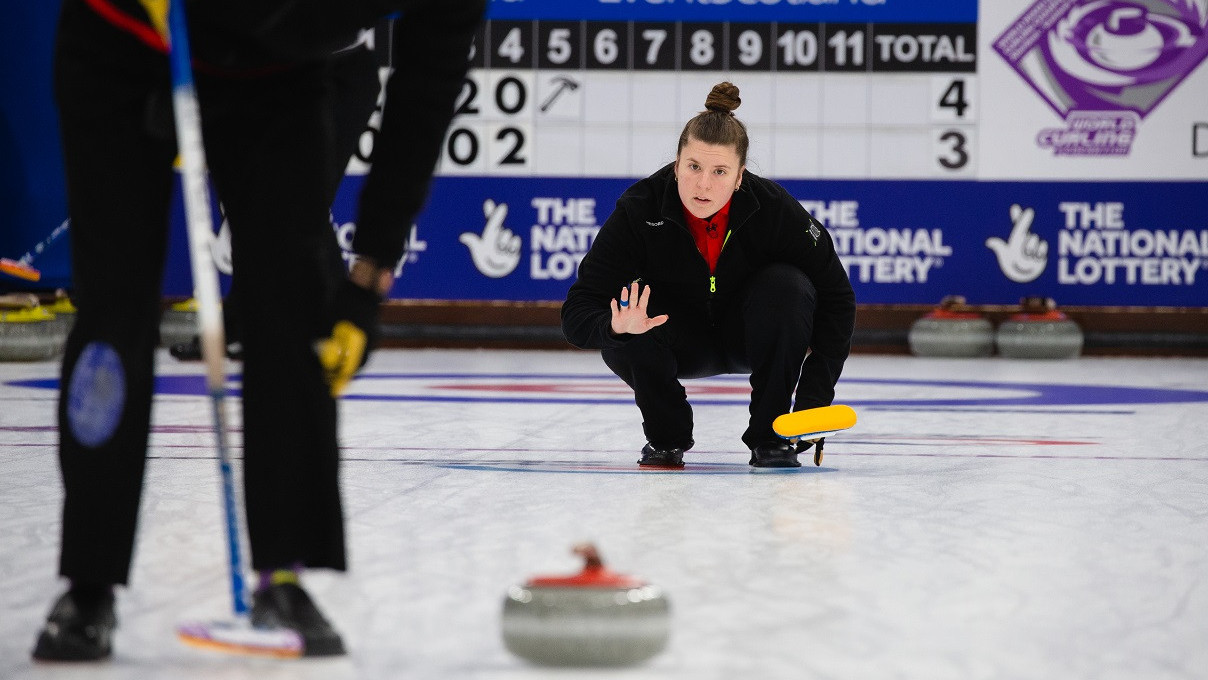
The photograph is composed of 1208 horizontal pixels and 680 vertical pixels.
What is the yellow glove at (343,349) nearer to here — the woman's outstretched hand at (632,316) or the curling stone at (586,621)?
the curling stone at (586,621)

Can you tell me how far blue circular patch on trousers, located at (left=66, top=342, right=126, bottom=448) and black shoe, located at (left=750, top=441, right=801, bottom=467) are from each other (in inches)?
61.6

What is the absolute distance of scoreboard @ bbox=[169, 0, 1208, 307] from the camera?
22.9 ft

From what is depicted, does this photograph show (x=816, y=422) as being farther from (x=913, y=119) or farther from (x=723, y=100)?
(x=913, y=119)

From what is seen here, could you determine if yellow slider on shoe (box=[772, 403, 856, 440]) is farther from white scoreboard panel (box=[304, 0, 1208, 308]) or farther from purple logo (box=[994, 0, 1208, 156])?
purple logo (box=[994, 0, 1208, 156])

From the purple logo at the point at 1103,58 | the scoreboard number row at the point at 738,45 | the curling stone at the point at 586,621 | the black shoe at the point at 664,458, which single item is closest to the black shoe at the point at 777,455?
the black shoe at the point at 664,458

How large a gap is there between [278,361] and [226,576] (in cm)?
42

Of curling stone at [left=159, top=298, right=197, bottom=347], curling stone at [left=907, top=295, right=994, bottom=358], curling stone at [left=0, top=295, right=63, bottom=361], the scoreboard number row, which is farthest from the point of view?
the scoreboard number row

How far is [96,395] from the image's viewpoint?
1312 millimetres

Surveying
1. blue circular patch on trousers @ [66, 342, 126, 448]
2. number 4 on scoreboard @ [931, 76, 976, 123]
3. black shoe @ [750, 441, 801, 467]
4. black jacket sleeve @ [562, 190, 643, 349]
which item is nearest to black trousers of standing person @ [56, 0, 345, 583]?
blue circular patch on trousers @ [66, 342, 126, 448]

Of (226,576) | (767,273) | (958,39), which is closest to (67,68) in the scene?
(226,576)

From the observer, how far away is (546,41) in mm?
7035

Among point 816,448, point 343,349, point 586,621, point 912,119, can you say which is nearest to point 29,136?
point 912,119

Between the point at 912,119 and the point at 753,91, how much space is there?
2.62 feet

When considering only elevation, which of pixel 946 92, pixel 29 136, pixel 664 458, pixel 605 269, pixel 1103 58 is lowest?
pixel 664 458
